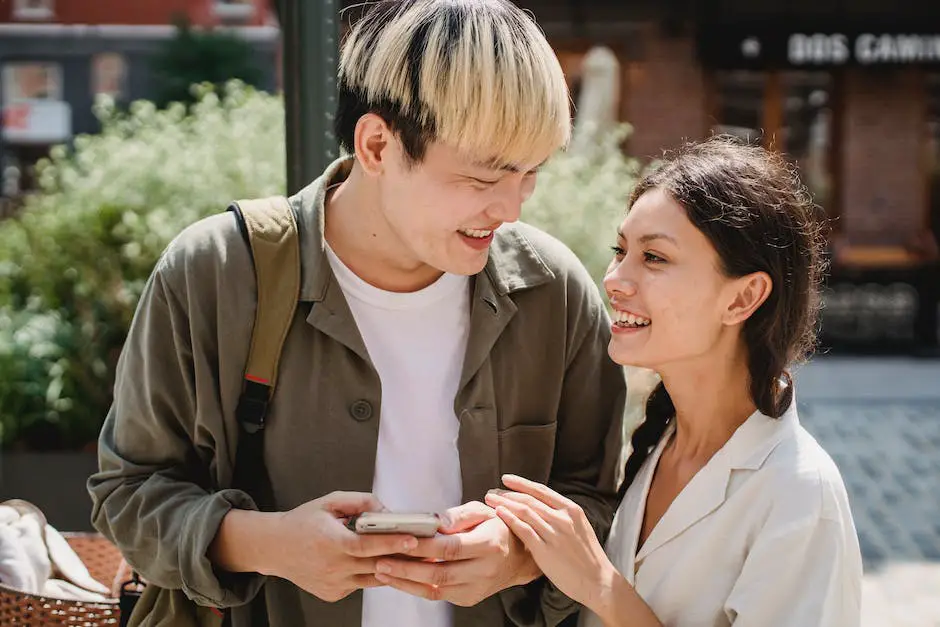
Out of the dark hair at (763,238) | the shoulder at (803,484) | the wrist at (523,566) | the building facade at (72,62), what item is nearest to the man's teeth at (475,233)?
the dark hair at (763,238)

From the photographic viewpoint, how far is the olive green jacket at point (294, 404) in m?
1.96

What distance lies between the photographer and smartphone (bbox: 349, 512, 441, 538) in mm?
1741

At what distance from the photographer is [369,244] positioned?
6.86 ft

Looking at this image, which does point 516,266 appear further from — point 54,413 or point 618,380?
point 54,413

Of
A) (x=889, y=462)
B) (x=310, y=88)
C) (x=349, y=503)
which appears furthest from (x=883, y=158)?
(x=349, y=503)

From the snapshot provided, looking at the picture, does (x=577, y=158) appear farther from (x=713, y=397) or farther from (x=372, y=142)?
(x=372, y=142)

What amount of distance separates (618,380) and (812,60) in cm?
1139

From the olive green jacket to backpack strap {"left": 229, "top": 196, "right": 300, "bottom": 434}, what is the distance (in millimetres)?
18

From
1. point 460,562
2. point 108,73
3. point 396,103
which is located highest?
point 396,103

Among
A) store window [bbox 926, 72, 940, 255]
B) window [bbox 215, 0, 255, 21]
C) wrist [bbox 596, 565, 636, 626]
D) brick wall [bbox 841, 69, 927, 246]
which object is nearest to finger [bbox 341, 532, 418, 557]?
wrist [bbox 596, 565, 636, 626]

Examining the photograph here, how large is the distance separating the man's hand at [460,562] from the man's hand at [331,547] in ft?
0.11

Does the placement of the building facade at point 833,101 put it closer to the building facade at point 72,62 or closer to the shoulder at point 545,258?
the building facade at point 72,62

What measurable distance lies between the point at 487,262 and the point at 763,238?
52 centimetres

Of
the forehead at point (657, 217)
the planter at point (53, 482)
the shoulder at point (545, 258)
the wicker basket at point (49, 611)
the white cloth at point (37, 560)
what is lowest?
the planter at point (53, 482)
